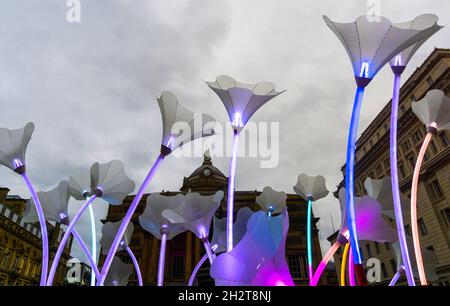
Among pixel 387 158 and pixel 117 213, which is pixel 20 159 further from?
pixel 387 158

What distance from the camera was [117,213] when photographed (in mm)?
34188

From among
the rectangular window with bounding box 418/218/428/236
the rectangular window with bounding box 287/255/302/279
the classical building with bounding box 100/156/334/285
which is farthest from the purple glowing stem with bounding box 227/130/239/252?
the rectangular window with bounding box 418/218/428/236

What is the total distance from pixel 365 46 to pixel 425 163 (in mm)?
21814

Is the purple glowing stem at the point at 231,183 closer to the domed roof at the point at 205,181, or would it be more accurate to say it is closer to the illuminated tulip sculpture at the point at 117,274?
the illuminated tulip sculpture at the point at 117,274

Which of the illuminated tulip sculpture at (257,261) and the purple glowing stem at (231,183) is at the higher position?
the purple glowing stem at (231,183)

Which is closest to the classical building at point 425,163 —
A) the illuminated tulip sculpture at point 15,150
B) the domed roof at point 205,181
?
the domed roof at point 205,181

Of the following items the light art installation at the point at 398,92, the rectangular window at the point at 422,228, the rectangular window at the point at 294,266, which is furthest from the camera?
the rectangular window at the point at 294,266

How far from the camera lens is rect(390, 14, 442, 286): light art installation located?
8062 millimetres

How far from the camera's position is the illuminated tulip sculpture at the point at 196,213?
1408cm

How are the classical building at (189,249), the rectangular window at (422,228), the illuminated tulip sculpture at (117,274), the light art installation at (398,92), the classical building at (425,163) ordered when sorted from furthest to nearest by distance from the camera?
the classical building at (189,249)
the rectangular window at (422,228)
the classical building at (425,163)
the illuminated tulip sculpture at (117,274)
the light art installation at (398,92)

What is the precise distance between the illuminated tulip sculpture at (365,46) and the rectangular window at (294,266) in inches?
905

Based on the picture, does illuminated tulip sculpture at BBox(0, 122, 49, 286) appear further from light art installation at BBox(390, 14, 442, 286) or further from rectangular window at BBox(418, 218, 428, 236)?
rectangular window at BBox(418, 218, 428, 236)

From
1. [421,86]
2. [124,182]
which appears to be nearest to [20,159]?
[124,182]

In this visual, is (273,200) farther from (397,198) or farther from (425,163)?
(425,163)
